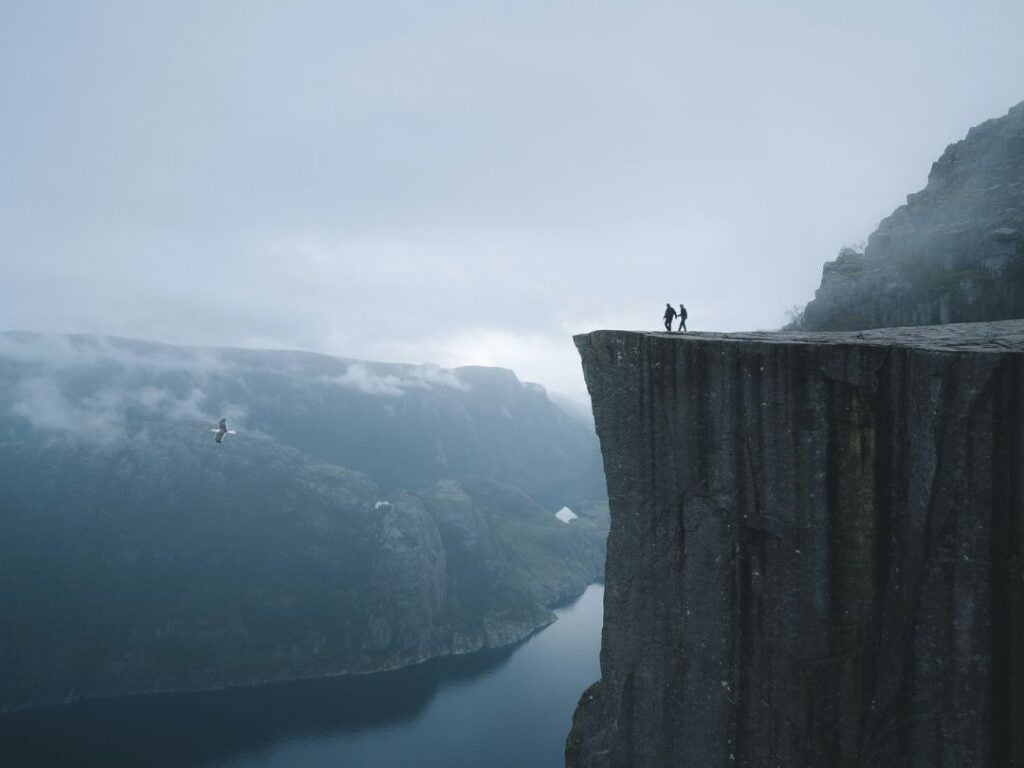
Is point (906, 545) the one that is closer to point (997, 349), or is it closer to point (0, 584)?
point (997, 349)

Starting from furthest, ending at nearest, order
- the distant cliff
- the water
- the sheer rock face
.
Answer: the water < the distant cliff < the sheer rock face

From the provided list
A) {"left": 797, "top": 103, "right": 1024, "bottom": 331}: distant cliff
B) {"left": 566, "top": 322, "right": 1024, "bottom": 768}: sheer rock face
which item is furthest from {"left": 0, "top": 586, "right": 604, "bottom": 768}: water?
{"left": 566, "top": 322, "right": 1024, "bottom": 768}: sheer rock face

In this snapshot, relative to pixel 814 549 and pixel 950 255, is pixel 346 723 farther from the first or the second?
pixel 814 549

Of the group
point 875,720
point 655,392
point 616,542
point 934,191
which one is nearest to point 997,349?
point 655,392

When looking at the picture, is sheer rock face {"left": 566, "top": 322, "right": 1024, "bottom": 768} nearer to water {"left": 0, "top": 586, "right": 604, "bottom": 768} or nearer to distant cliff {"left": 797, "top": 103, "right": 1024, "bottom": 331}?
distant cliff {"left": 797, "top": 103, "right": 1024, "bottom": 331}

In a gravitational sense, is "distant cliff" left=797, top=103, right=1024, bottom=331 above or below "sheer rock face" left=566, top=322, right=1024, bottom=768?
above
